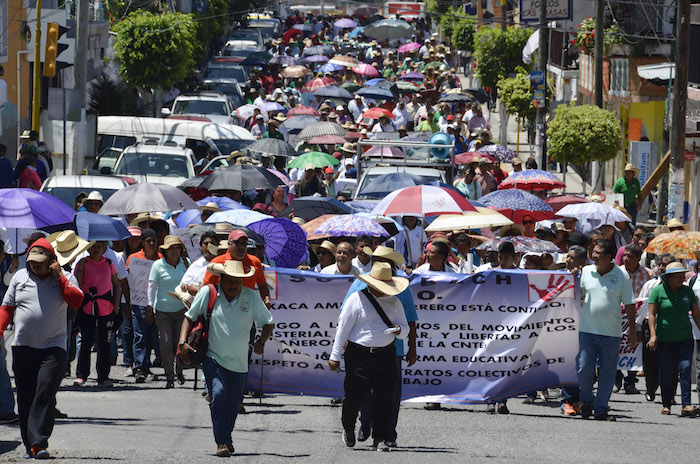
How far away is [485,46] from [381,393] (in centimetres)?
3661

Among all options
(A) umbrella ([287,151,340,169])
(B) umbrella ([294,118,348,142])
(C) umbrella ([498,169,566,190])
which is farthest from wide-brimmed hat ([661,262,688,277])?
(B) umbrella ([294,118,348,142])

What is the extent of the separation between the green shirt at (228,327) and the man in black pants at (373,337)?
26.2 inches

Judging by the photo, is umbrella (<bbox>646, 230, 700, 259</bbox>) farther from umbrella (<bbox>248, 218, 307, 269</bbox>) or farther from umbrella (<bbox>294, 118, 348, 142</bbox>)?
umbrella (<bbox>294, 118, 348, 142</bbox>)

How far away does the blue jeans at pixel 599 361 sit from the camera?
11.8m

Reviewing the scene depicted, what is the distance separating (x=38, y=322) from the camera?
31.4 feet

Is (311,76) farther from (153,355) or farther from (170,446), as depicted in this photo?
(170,446)

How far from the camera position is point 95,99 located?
36219 mm

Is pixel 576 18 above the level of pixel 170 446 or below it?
above

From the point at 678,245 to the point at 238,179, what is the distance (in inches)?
265

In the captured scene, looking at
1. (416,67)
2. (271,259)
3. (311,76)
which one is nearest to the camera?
(271,259)

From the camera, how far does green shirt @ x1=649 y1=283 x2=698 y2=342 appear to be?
41.5 ft

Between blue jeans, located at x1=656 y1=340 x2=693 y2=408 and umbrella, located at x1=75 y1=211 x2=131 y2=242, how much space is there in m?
5.34

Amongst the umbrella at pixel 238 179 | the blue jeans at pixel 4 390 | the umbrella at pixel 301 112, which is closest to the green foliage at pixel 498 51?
the umbrella at pixel 301 112

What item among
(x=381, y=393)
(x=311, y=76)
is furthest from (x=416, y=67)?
(x=381, y=393)
